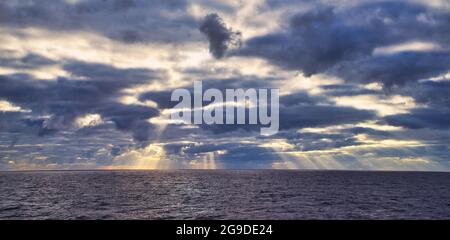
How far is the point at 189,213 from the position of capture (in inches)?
2267

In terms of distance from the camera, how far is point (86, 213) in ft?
190
